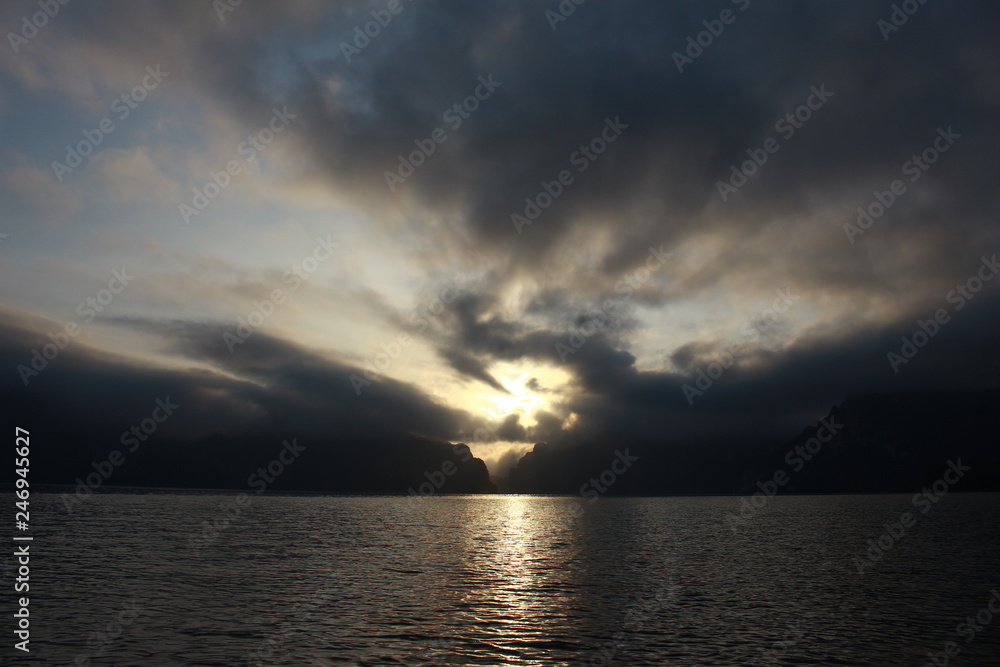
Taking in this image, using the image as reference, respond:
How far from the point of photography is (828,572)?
72750 millimetres

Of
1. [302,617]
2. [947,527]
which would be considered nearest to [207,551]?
[302,617]

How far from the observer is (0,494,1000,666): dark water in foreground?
36875 mm

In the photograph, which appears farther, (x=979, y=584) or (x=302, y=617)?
(x=979, y=584)

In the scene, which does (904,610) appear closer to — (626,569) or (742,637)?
(742,637)

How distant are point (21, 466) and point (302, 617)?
2245 cm

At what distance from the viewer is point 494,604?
174 ft

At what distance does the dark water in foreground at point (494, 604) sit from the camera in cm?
3688

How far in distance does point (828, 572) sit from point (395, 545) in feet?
223

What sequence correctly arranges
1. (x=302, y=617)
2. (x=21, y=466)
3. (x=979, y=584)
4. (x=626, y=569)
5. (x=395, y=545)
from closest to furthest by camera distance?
(x=21, y=466)
(x=302, y=617)
(x=979, y=584)
(x=626, y=569)
(x=395, y=545)

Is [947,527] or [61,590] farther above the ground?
[947,527]

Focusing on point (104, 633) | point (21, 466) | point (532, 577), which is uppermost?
point (21, 466)

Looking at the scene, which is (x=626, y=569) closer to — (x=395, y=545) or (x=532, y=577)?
(x=532, y=577)

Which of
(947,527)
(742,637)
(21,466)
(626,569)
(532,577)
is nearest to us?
(21,466)

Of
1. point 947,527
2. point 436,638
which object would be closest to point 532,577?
point 436,638
